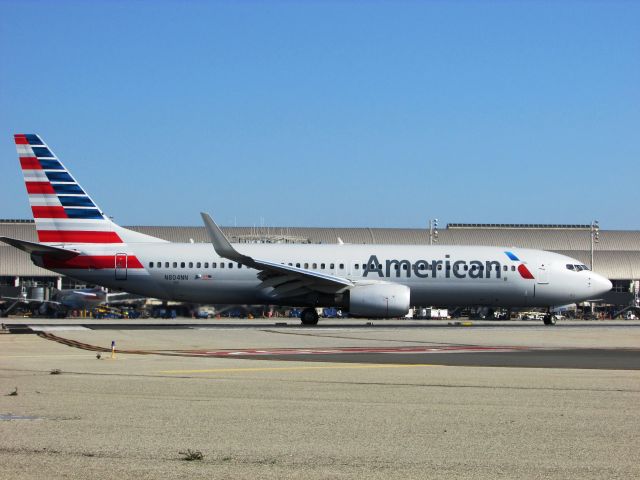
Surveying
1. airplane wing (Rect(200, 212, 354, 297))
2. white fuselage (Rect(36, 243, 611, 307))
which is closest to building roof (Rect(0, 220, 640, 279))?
white fuselage (Rect(36, 243, 611, 307))

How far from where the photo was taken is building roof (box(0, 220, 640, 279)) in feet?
289

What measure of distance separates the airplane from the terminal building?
40329 mm

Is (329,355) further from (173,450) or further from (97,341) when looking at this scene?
(173,450)

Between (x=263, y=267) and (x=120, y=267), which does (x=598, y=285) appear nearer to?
(x=263, y=267)

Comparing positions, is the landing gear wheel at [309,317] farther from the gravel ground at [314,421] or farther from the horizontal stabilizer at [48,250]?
the gravel ground at [314,421]

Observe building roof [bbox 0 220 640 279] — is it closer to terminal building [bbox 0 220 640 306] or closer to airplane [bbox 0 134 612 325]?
terminal building [bbox 0 220 640 306]

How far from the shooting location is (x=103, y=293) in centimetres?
6181

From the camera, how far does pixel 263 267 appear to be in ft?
126

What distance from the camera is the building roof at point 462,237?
88.0m

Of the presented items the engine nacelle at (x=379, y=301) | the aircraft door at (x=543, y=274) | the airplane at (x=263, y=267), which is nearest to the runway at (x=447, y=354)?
the engine nacelle at (x=379, y=301)

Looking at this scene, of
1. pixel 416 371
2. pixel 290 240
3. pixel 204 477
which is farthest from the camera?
pixel 290 240

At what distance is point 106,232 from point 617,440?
3333cm

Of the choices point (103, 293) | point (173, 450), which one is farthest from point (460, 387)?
point (103, 293)

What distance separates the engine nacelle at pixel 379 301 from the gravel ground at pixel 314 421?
20478mm
